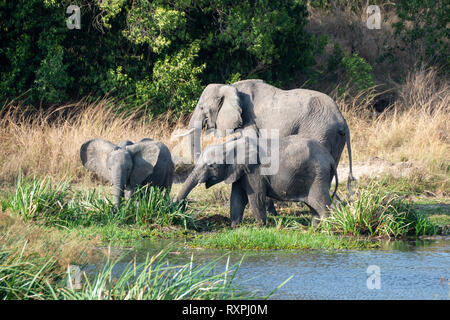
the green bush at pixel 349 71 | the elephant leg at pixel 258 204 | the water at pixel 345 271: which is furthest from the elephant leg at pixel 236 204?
the green bush at pixel 349 71

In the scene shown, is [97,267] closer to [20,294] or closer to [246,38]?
[20,294]

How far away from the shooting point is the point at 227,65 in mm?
20156

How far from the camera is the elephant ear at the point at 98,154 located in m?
10.3

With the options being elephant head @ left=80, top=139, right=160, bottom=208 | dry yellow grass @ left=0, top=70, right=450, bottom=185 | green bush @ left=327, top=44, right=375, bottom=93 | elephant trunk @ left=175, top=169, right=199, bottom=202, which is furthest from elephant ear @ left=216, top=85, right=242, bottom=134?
green bush @ left=327, top=44, right=375, bottom=93

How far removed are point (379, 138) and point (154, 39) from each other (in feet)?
19.0

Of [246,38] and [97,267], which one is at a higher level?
[246,38]

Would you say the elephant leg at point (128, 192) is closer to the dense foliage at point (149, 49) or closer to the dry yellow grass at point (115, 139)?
the dry yellow grass at point (115, 139)

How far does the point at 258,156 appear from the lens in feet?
31.5

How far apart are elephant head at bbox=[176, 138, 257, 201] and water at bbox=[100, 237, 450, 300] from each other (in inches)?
50.8

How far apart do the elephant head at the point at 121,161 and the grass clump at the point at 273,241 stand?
1.41 meters

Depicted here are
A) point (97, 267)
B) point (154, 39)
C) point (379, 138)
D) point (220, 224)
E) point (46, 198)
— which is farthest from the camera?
point (154, 39)

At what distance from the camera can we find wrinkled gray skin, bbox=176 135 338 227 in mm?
9492

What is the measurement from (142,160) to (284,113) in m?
2.22
